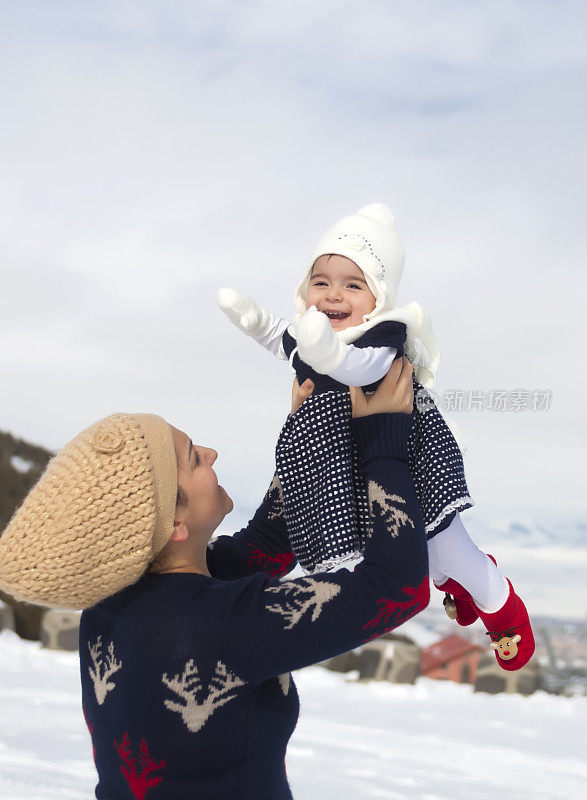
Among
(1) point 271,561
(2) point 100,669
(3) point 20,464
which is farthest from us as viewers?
(3) point 20,464

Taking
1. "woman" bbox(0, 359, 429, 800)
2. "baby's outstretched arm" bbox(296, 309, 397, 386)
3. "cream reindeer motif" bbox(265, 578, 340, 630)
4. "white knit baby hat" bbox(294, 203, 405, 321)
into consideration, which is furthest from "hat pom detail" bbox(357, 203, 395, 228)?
"cream reindeer motif" bbox(265, 578, 340, 630)

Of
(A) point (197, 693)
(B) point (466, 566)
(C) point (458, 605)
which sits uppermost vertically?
(B) point (466, 566)

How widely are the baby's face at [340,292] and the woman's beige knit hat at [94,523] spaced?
82 cm

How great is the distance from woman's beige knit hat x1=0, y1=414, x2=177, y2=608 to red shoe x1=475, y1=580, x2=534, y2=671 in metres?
1.34

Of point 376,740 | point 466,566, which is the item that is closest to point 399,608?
point 466,566

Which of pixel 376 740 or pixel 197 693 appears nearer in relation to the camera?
pixel 197 693

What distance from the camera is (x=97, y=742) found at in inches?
89.5

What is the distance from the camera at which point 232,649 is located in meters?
2.00

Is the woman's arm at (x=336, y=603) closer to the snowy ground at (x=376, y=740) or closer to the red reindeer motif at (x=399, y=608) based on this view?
the red reindeer motif at (x=399, y=608)

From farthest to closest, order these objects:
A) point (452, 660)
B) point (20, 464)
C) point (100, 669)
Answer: point (20, 464) < point (452, 660) < point (100, 669)

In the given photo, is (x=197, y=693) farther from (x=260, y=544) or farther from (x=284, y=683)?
(x=260, y=544)

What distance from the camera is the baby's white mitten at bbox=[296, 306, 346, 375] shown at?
7.22 feet

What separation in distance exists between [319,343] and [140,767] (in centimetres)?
120

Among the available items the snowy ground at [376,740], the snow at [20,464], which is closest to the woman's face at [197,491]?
the snowy ground at [376,740]
